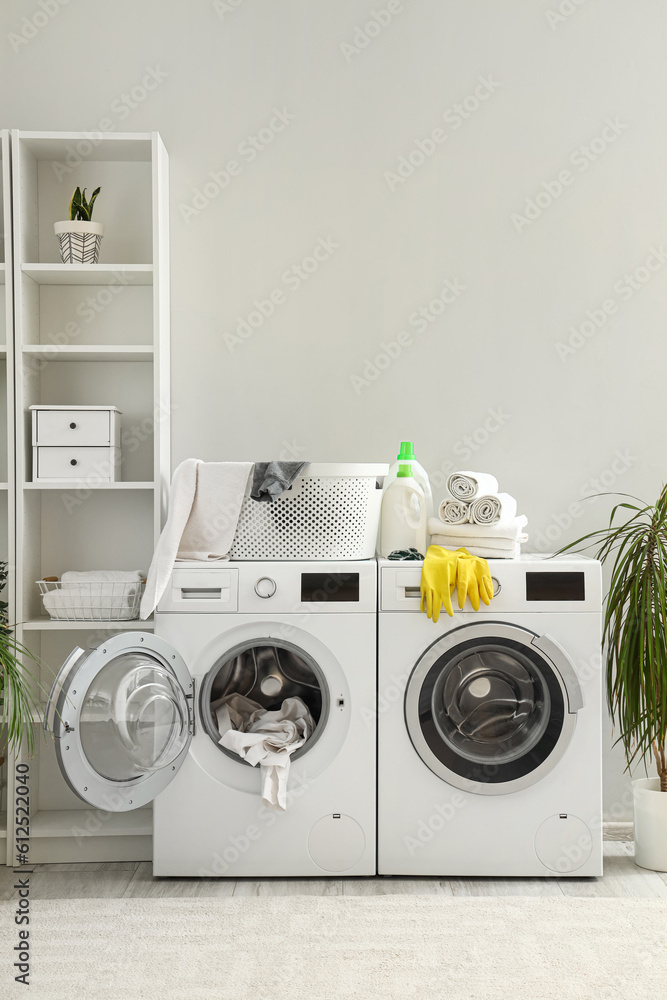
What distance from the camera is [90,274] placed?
2.54 m

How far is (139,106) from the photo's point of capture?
2.73 metres

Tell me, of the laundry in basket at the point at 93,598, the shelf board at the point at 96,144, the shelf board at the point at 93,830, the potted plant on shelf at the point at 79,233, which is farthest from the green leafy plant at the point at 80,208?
the shelf board at the point at 93,830

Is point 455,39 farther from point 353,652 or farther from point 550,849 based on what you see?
point 550,849

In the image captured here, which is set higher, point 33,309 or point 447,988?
point 33,309

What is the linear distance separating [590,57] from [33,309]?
2.05 meters

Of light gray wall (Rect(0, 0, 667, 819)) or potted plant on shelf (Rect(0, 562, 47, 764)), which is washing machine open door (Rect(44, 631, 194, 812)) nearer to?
potted plant on shelf (Rect(0, 562, 47, 764))

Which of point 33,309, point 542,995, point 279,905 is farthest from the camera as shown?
point 33,309

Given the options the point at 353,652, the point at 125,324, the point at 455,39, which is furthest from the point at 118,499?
the point at 455,39

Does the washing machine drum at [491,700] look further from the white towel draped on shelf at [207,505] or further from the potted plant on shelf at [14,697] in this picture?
the potted plant on shelf at [14,697]

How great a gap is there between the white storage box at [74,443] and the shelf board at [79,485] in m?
0.01

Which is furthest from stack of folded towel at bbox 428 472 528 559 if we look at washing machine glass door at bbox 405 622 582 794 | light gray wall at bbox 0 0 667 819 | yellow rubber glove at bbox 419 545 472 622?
light gray wall at bbox 0 0 667 819

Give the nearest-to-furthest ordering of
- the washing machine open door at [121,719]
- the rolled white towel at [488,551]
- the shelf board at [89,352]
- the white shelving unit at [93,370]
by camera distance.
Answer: the washing machine open door at [121,719] < the rolled white towel at [488,551] < the shelf board at [89,352] < the white shelving unit at [93,370]

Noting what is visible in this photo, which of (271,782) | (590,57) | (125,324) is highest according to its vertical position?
(590,57)

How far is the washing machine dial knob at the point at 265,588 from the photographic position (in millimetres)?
2314
